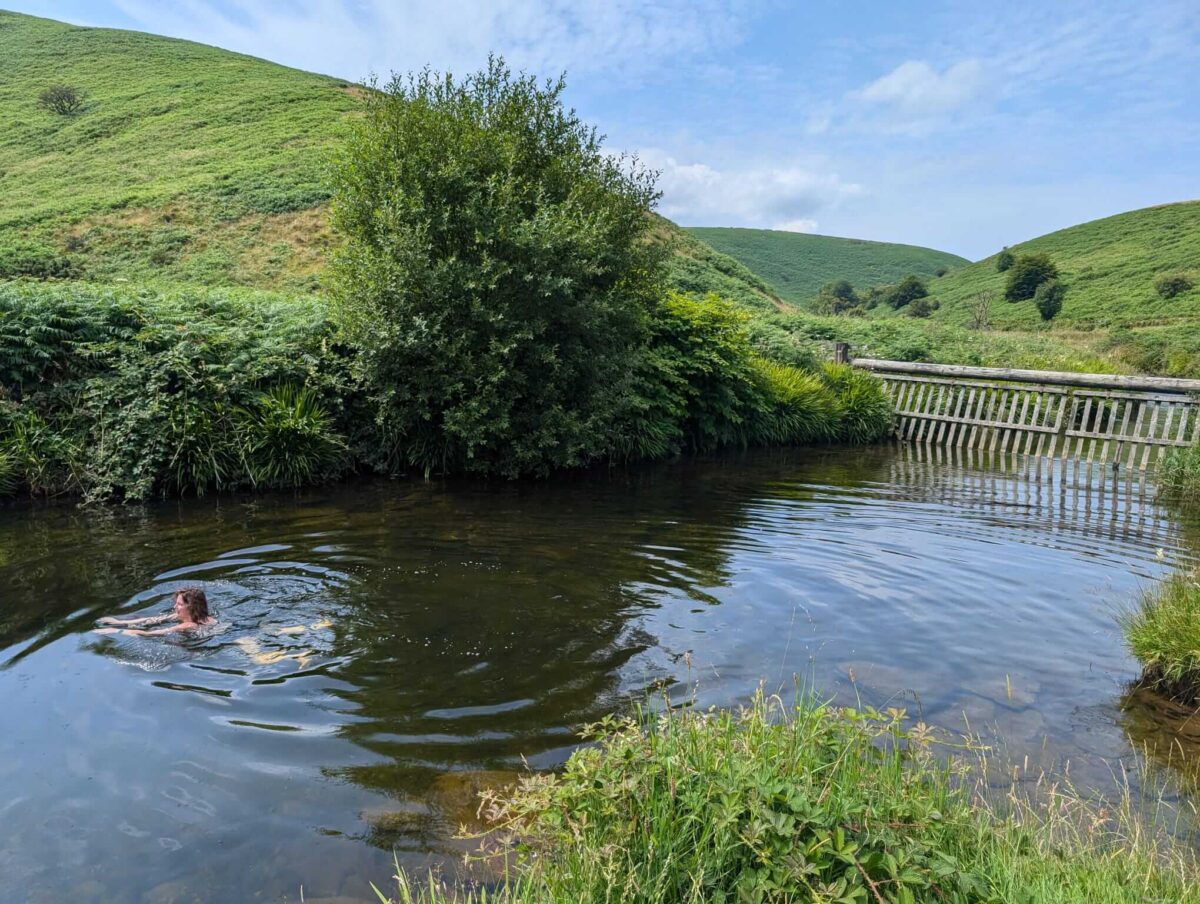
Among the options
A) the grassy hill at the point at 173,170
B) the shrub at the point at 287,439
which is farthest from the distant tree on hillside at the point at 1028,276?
the shrub at the point at 287,439

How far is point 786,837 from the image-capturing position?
8.52 ft

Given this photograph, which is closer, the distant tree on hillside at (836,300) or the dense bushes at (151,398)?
the dense bushes at (151,398)

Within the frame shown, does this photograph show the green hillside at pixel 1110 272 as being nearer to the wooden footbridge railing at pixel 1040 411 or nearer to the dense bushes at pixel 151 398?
the wooden footbridge railing at pixel 1040 411

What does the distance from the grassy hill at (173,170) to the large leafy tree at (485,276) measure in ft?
7.77

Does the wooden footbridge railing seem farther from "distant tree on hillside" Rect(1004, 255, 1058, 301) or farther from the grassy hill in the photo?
"distant tree on hillside" Rect(1004, 255, 1058, 301)

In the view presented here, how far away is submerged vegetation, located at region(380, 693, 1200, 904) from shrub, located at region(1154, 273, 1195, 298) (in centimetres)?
4784

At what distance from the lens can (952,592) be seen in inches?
289

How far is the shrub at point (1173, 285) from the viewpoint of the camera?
136 feet

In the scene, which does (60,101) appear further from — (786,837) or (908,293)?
(908,293)

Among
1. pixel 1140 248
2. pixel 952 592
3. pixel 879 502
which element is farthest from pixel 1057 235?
pixel 952 592

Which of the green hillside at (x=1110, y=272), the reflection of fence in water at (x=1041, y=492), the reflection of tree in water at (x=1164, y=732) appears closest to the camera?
the reflection of tree in water at (x=1164, y=732)

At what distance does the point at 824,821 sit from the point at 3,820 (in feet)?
12.3

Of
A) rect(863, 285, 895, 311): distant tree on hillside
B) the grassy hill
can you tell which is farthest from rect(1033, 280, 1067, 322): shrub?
the grassy hill

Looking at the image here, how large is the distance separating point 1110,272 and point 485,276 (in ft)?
169
